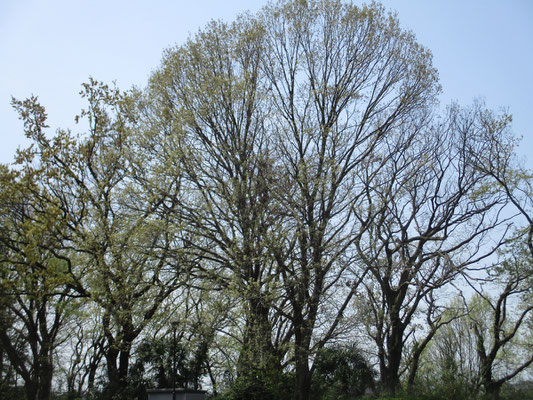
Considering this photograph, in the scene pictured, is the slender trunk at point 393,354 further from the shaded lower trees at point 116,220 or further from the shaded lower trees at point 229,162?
the shaded lower trees at point 116,220

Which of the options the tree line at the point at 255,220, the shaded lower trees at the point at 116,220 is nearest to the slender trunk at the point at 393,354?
the tree line at the point at 255,220

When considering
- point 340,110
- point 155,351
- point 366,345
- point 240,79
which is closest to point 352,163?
point 340,110

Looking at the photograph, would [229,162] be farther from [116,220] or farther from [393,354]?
[393,354]

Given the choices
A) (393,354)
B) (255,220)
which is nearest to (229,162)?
(255,220)

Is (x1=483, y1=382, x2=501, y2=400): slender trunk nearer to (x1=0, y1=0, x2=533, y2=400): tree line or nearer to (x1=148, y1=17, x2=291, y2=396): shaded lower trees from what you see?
(x1=0, y1=0, x2=533, y2=400): tree line

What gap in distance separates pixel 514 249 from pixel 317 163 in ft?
30.6

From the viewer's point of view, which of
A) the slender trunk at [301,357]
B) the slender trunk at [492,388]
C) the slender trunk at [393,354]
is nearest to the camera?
the slender trunk at [301,357]

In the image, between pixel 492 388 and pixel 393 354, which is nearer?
pixel 492 388

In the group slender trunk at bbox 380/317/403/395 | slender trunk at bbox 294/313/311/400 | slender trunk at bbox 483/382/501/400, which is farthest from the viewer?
slender trunk at bbox 380/317/403/395

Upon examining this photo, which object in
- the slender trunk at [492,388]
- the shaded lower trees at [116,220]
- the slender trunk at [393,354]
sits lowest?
the slender trunk at [492,388]

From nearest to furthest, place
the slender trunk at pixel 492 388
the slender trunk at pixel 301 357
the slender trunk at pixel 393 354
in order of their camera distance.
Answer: the slender trunk at pixel 301 357
the slender trunk at pixel 492 388
the slender trunk at pixel 393 354

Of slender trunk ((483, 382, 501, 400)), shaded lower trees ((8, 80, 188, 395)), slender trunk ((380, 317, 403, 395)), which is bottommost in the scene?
slender trunk ((483, 382, 501, 400))

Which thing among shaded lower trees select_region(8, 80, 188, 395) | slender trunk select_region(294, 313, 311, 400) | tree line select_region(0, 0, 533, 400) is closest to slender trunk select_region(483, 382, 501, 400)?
tree line select_region(0, 0, 533, 400)

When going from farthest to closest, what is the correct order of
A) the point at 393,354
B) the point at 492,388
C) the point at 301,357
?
1. the point at 393,354
2. the point at 492,388
3. the point at 301,357
